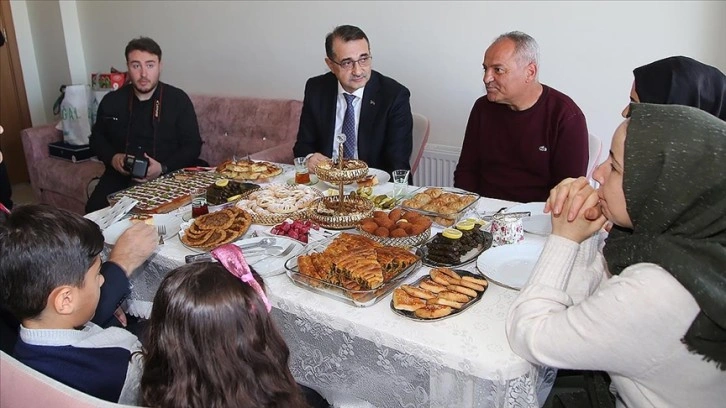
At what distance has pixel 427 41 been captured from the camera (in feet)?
12.2

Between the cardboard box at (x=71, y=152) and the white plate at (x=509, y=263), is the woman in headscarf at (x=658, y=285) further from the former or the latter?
the cardboard box at (x=71, y=152)

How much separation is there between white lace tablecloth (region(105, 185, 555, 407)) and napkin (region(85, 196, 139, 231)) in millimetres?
823

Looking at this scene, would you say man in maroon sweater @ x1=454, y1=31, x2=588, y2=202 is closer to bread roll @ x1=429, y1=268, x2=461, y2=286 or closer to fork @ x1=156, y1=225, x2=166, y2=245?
bread roll @ x1=429, y1=268, x2=461, y2=286

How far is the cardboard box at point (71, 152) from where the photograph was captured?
4656mm

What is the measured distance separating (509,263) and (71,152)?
13.0ft

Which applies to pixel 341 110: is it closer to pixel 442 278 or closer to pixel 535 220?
pixel 535 220

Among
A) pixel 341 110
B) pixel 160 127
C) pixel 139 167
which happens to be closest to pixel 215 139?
pixel 160 127

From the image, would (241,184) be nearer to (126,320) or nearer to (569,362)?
(126,320)

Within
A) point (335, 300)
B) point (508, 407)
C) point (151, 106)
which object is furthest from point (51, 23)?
point (508, 407)

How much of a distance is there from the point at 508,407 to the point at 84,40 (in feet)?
18.2

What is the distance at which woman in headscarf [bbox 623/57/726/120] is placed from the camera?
2.04m

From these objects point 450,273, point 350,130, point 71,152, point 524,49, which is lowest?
point 71,152

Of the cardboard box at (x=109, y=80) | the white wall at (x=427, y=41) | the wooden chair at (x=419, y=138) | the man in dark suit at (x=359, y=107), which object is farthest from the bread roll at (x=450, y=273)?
the cardboard box at (x=109, y=80)

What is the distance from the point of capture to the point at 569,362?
1209mm
